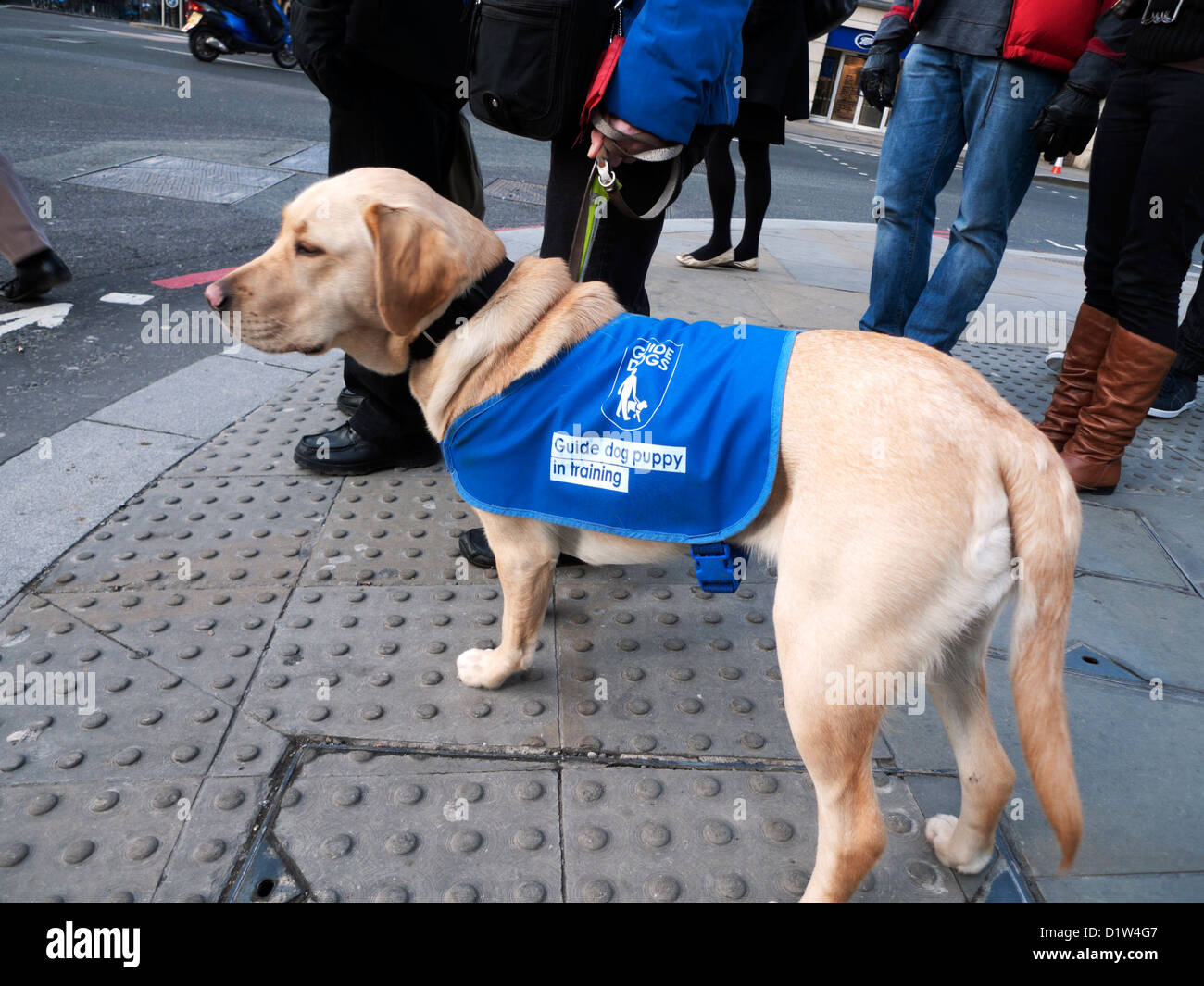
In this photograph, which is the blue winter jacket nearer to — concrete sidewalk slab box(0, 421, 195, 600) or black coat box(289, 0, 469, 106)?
black coat box(289, 0, 469, 106)

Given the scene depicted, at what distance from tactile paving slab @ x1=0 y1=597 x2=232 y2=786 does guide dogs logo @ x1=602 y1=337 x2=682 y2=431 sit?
128 cm

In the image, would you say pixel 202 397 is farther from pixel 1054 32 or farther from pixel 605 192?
pixel 1054 32

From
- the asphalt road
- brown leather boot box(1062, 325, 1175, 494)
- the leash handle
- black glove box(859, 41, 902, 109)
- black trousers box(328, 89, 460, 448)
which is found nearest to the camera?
the leash handle

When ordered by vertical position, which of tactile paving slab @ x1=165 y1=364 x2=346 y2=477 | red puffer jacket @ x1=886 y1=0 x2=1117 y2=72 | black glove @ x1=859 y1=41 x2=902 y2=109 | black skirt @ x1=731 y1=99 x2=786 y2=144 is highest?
red puffer jacket @ x1=886 y1=0 x2=1117 y2=72

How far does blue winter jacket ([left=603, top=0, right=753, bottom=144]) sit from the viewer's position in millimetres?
2273

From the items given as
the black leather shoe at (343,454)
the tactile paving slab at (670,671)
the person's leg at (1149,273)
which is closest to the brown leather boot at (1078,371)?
the person's leg at (1149,273)

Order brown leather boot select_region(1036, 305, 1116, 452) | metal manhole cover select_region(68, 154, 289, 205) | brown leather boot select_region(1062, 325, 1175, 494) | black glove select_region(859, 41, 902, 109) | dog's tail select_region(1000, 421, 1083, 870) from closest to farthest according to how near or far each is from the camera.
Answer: dog's tail select_region(1000, 421, 1083, 870) < brown leather boot select_region(1062, 325, 1175, 494) < brown leather boot select_region(1036, 305, 1116, 452) < black glove select_region(859, 41, 902, 109) < metal manhole cover select_region(68, 154, 289, 205)

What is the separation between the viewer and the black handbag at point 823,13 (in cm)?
467

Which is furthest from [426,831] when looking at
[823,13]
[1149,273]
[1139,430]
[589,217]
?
[823,13]

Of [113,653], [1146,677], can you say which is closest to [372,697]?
[113,653]

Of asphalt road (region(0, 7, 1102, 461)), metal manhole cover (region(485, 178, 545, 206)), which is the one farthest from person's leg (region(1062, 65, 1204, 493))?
metal manhole cover (region(485, 178, 545, 206))

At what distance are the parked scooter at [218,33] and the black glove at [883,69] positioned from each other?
1526cm

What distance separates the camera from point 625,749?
6.84 ft
